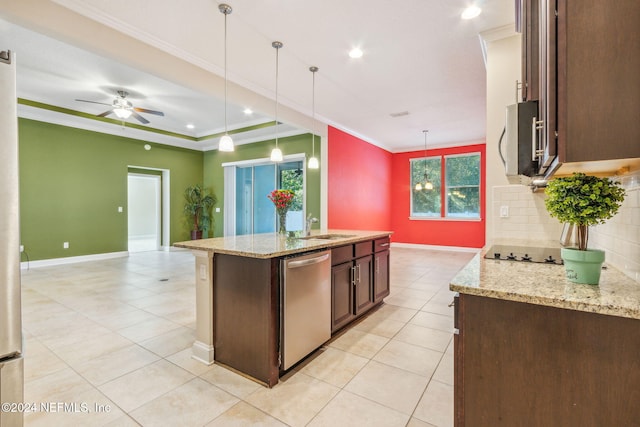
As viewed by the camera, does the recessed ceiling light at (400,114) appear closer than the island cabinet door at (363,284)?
No

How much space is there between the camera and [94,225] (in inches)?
251

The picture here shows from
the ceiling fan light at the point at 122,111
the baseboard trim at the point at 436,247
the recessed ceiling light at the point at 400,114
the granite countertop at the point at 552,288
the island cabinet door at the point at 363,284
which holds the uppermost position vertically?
the recessed ceiling light at the point at 400,114

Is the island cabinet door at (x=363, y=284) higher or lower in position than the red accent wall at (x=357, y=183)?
lower

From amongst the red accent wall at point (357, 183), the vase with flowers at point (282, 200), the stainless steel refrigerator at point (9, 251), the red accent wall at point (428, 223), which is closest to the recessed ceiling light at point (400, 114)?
the red accent wall at point (357, 183)

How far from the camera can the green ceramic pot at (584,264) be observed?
3.52ft

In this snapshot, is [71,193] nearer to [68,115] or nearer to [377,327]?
[68,115]

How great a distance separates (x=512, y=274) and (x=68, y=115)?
7.46 meters

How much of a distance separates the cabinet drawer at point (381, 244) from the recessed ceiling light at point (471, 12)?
2.32 meters

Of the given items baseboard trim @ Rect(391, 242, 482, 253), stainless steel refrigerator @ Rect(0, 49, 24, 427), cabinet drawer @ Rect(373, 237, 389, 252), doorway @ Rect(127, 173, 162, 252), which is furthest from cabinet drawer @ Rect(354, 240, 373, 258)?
doorway @ Rect(127, 173, 162, 252)

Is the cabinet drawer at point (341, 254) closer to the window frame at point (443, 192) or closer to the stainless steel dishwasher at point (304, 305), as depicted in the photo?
the stainless steel dishwasher at point (304, 305)

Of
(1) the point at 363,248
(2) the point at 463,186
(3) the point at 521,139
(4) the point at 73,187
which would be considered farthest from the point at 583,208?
(4) the point at 73,187

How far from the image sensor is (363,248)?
121 inches

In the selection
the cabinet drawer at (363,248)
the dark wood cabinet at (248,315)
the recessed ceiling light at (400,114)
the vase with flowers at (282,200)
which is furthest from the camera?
the recessed ceiling light at (400,114)

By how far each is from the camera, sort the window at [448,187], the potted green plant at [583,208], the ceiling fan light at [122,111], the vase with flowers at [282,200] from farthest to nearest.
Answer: the window at [448,187] → the ceiling fan light at [122,111] → the vase with flowers at [282,200] → the potted green plant at [583,208]
